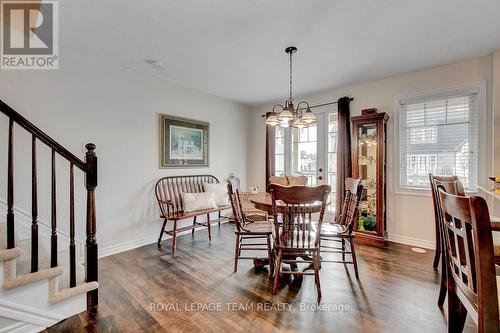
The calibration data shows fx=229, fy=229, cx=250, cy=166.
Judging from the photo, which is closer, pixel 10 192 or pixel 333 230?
pixel 10 192

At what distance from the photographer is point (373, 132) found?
3.48 metres

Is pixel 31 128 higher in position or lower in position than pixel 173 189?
higher

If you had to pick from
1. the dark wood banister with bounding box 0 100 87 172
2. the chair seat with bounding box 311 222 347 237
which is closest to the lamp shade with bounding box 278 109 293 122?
the chair seat with bounding box 311 222 347 237

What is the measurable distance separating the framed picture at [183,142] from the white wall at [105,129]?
0.36 feet

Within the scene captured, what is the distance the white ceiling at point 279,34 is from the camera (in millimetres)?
1962

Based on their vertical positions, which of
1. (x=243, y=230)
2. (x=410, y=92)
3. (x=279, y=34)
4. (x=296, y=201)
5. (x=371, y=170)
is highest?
(x=279, y=34)

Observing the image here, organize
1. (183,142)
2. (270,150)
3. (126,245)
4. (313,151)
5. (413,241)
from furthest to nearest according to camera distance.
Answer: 1. (270,150)
2. (313,151)
3. (183,142)
4. (413,241)
5. (126,245)

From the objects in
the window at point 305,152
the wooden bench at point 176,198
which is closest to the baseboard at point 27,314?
the wooden bench at point 176,198

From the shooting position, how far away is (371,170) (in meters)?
3.54

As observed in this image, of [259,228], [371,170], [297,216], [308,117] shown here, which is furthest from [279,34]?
[371,170]

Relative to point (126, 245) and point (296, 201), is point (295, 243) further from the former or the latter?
point (126, 245)

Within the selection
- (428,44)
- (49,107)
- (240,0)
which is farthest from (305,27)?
(49,107)

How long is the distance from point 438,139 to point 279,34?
8.70 ft

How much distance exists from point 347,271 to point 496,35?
2.93 m
